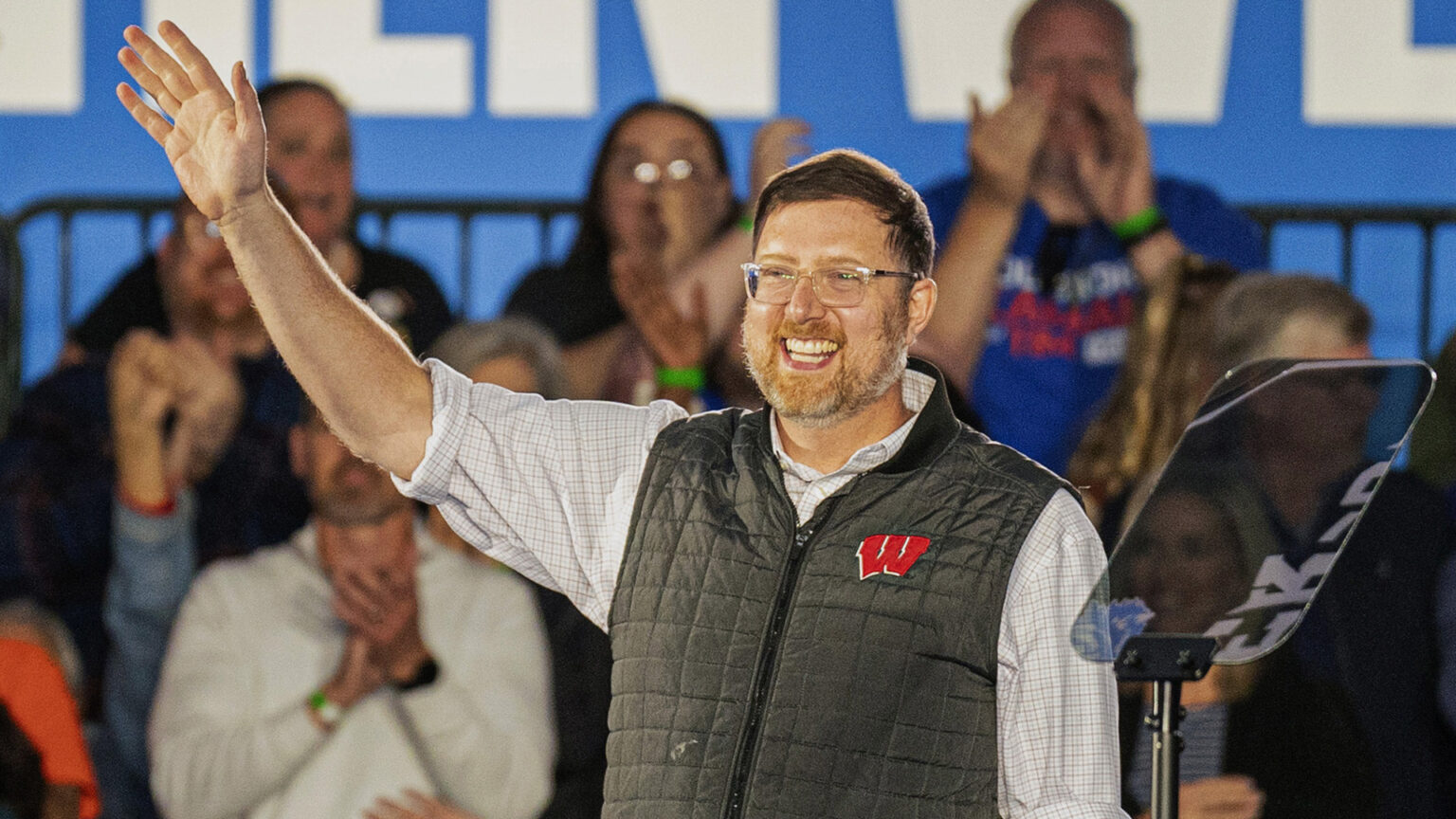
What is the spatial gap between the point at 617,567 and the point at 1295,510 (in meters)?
0.77

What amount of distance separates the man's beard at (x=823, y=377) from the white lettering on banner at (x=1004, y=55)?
2.45m

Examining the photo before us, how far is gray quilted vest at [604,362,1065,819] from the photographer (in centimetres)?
180

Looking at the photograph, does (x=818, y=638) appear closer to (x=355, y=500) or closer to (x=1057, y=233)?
(x=355, y=500)

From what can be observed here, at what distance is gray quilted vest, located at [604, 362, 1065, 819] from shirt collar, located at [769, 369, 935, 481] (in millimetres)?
24

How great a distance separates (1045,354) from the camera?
411 centimetres

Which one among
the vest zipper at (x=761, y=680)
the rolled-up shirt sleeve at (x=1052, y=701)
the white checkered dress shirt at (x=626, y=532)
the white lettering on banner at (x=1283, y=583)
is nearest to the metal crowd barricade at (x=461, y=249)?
the white checkered dress shirt at (x=626, y=532)

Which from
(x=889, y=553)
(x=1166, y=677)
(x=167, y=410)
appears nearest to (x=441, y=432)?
(x=889, y=553)

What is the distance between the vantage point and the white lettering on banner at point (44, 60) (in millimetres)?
4301

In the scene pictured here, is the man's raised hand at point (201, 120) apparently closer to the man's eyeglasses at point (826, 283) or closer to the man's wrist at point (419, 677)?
the man's eyeglasses at point (826, 283)

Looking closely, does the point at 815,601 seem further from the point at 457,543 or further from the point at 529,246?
the point at 529,246

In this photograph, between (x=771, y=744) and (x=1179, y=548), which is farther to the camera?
(x=771, y=744)

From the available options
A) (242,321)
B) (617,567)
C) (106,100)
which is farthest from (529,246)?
(617,567)

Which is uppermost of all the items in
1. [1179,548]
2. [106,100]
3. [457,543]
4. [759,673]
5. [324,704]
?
[106,100]

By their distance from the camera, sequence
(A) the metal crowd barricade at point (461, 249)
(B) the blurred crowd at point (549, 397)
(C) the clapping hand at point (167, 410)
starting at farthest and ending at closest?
(A) the metal crowd barricade at point (461, 249) < (C) the clapping hand at point (167, 410) < (B) the blurred crowd at point (549, 397)
